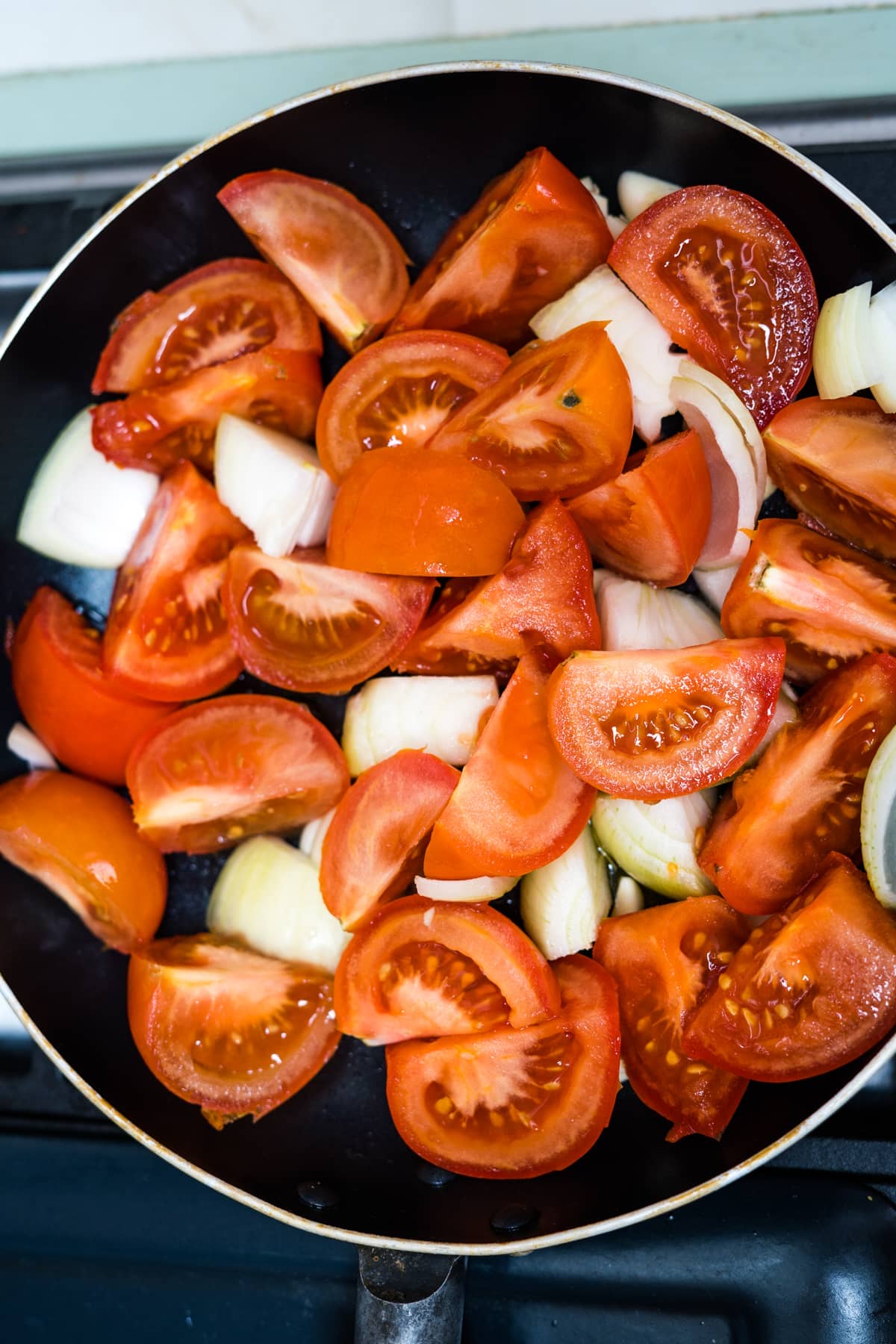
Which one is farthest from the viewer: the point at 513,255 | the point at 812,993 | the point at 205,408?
the point at 205,408

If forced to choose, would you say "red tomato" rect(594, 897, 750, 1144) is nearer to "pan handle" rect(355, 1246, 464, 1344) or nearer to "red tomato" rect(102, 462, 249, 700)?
"pan handle" rect(355, 1246, 464, 1344)

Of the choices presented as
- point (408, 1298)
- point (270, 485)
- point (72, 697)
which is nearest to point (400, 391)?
point (270, 485)

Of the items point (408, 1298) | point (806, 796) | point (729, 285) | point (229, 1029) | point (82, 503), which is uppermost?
point (729, 285)

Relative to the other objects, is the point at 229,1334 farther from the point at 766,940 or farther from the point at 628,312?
the point at 628,312

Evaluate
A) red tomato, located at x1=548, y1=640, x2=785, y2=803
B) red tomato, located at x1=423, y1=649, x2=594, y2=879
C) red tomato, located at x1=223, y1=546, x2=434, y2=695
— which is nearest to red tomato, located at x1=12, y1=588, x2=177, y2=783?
red tomato, located at x1=223, y1=546, x2=434, y2=695

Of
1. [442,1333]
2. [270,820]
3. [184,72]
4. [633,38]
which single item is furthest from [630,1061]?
[184,72]

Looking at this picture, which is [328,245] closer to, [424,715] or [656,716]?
[424,715]
